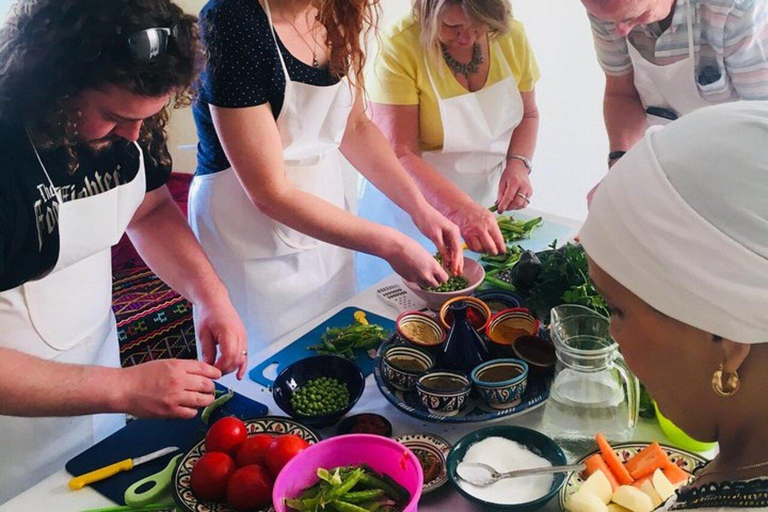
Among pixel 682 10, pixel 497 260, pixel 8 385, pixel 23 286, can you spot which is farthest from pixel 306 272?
pixel 682 10

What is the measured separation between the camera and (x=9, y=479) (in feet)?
4.38

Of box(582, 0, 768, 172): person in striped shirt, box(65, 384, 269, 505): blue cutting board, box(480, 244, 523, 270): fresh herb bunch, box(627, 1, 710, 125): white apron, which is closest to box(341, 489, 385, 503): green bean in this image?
box(65, 384, 269, 505): blue cutting board

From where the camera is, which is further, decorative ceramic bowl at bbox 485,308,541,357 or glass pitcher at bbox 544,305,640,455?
decorative ceramic bowl at bbox 485,308,541,357

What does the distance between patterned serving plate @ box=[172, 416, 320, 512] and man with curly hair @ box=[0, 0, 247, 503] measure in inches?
3.3

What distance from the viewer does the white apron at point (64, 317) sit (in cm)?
127

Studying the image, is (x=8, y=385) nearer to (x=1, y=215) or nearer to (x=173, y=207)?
(x=1, y=215)

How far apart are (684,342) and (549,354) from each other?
1.86 ft

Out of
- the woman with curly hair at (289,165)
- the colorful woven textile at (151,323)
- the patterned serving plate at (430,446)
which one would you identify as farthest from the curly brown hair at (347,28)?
the colorful woven textile at (151,323)

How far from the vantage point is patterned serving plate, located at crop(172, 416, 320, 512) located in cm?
102

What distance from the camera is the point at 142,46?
42.3 inches

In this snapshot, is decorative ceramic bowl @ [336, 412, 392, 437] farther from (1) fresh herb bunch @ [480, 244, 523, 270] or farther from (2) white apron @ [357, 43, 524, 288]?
(2) white apron @ [357, 43, 524, 288]

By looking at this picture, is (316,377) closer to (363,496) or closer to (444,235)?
(363,496)

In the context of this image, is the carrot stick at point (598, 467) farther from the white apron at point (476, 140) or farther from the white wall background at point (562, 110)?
the white wall background at point (562, 110)

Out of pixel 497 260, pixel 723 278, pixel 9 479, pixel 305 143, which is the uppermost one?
pixel 723 278
